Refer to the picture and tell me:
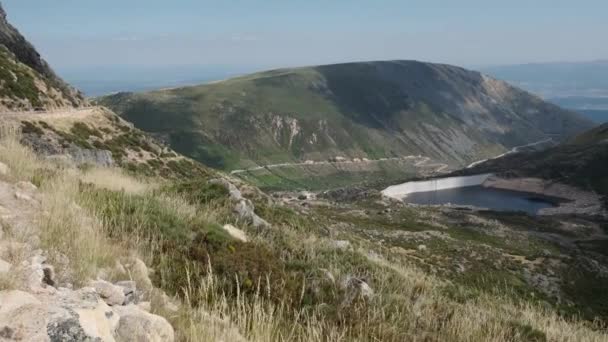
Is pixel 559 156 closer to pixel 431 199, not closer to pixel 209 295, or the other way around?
pixel 431 199

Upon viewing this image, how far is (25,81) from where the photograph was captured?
66625mm

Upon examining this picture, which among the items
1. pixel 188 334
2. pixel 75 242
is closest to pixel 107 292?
pixel 188 334

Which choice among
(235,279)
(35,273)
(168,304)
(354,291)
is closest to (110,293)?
(35,273)

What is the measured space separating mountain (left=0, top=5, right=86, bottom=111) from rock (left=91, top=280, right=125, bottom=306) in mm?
61846

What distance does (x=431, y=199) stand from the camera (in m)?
189

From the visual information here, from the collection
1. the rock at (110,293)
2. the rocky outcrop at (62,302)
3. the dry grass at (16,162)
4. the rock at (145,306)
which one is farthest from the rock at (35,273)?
the dry grass at (16,162)

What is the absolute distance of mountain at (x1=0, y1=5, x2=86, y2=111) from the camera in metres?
62.2

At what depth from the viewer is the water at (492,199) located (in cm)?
16962

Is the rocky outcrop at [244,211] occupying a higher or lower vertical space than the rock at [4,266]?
lower

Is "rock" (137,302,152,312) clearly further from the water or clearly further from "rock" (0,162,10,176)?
the water

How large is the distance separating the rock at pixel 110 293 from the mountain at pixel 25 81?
61846 mm

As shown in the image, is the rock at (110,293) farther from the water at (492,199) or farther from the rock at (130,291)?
the water at (492,199)

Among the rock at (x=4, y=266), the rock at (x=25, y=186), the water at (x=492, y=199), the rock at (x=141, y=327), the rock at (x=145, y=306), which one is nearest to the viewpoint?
the rock at (x=141, y=327)

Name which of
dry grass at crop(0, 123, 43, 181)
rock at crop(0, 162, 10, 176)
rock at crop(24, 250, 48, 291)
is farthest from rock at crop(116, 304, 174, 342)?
rock at crop(0, 162, 10, 176)
